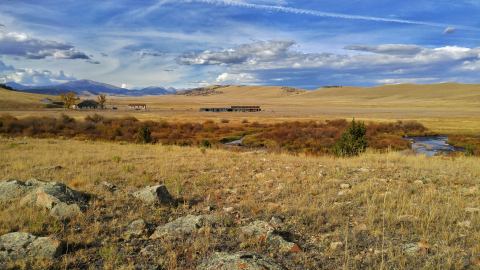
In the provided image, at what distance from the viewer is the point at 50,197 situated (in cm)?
Answer: 710

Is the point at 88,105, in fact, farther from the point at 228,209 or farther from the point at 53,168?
the point at 228,209

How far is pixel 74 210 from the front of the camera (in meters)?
6.86

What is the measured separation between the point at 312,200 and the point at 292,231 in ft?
6.54

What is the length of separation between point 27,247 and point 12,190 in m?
3.67

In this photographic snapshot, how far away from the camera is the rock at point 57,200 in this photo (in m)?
6.80

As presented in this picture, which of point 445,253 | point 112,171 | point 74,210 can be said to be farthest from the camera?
point 112,171

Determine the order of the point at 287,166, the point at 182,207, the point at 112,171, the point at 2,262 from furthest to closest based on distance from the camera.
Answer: the point at 287,166, the point at 112,171, the point at 182,207, the point at 2,262

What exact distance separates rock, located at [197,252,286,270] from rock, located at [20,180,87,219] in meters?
3.23

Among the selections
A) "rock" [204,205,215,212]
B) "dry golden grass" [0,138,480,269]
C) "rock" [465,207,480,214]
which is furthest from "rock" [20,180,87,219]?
"rock" [465,207,480,214]

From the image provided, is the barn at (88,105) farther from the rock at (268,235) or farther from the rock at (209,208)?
the rock at (268,235)

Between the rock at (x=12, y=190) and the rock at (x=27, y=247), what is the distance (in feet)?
9.46

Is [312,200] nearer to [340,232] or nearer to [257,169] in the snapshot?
[340,232]

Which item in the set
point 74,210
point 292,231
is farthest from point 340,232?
point 74,210

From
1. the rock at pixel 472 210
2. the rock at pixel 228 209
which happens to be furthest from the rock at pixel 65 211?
the rock at pixel 472 210
